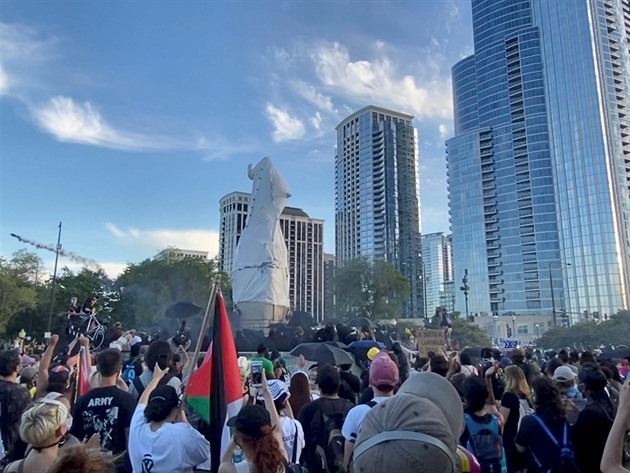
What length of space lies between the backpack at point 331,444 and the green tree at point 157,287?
5054cm

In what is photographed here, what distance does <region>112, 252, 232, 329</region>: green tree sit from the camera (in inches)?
2131

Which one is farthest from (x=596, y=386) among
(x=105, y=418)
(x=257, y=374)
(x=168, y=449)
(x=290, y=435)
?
(x=105, y=418)

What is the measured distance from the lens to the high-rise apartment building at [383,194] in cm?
12388

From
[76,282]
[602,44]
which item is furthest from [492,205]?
[76,282]

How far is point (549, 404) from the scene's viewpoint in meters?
4.09

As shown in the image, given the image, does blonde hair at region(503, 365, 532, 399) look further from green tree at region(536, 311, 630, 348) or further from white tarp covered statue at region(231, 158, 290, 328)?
green tree at region(536, 311, 630, 348)

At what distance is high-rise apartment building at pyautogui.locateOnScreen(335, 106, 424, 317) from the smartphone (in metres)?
116

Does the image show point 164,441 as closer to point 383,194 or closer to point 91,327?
point 91,327

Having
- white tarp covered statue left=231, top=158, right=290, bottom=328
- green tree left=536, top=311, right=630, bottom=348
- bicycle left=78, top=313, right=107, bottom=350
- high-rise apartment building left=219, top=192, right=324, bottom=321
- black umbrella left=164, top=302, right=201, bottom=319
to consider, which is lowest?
green tree left=536, top=311, right=630, bottom=348

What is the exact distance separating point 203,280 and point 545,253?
6593 centimetres

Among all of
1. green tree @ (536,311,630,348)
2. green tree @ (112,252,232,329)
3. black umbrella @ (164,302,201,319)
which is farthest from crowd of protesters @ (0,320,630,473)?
green tree @ (536,311,630,348)

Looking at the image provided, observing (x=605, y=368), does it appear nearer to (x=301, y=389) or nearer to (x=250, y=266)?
(x=301, y=389)

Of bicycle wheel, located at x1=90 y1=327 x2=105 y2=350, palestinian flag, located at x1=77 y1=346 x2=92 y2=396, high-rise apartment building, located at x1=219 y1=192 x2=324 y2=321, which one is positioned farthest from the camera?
high-rise apartment building, located at x1=219 y1=192 x2=324 y2=321

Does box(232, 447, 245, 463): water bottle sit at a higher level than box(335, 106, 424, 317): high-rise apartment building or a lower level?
lower
